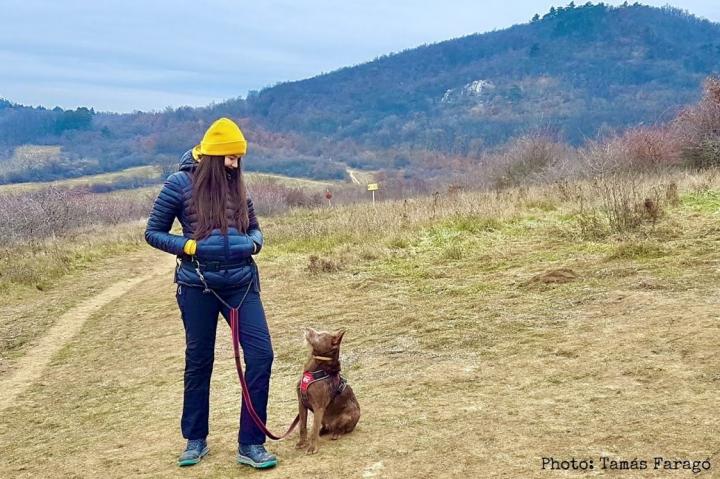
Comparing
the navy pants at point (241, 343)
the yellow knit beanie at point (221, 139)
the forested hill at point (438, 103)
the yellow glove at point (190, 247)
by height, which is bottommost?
the navy pants at point (241, 343)

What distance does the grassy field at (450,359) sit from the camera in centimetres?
404

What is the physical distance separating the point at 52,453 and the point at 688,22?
16838 cm

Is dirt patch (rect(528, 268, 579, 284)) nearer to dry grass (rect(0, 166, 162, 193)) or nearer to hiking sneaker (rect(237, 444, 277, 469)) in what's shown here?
hiking sneaker (rect(237, 444, 277, 469))

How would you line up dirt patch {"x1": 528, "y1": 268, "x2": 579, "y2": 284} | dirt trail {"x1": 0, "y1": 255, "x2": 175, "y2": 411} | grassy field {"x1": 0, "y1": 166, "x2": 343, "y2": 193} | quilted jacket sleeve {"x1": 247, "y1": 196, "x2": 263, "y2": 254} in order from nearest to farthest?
1. quilted jacket sleeve {"x1": 247, "y1": 196, "x2": 263, "y2": 254}
2. dirt trail {"x1": 0, "y1": 255, "x2": 175, "y2": 411}
3. dirt patch {"x1": 528, "y1": 268, "x2": 579, "y2": 284}
4. grassy field {"x1": 0, "y1": 166, "x2": 343, "y2": 193}

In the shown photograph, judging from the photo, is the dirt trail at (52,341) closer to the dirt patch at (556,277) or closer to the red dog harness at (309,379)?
the red dog harness at (309,379)

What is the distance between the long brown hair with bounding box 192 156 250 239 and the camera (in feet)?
12.8

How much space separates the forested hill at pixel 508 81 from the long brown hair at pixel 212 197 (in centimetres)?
10017

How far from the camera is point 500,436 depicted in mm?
4082

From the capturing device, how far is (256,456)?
4062 millimetres

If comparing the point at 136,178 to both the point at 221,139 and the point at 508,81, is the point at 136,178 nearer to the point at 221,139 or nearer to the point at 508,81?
the point at 508,81

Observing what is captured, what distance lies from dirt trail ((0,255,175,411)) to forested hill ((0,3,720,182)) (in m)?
80.9

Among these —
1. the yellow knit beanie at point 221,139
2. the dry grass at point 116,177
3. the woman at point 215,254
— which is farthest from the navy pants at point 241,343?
the dry grass at point 116,177

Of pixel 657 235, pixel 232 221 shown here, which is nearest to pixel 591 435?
pixel 232 221

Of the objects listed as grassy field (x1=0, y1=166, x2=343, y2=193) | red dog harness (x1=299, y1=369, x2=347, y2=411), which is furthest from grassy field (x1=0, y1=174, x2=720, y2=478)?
grassy field (x1=0, y1=166, x2=343, y2=193)
